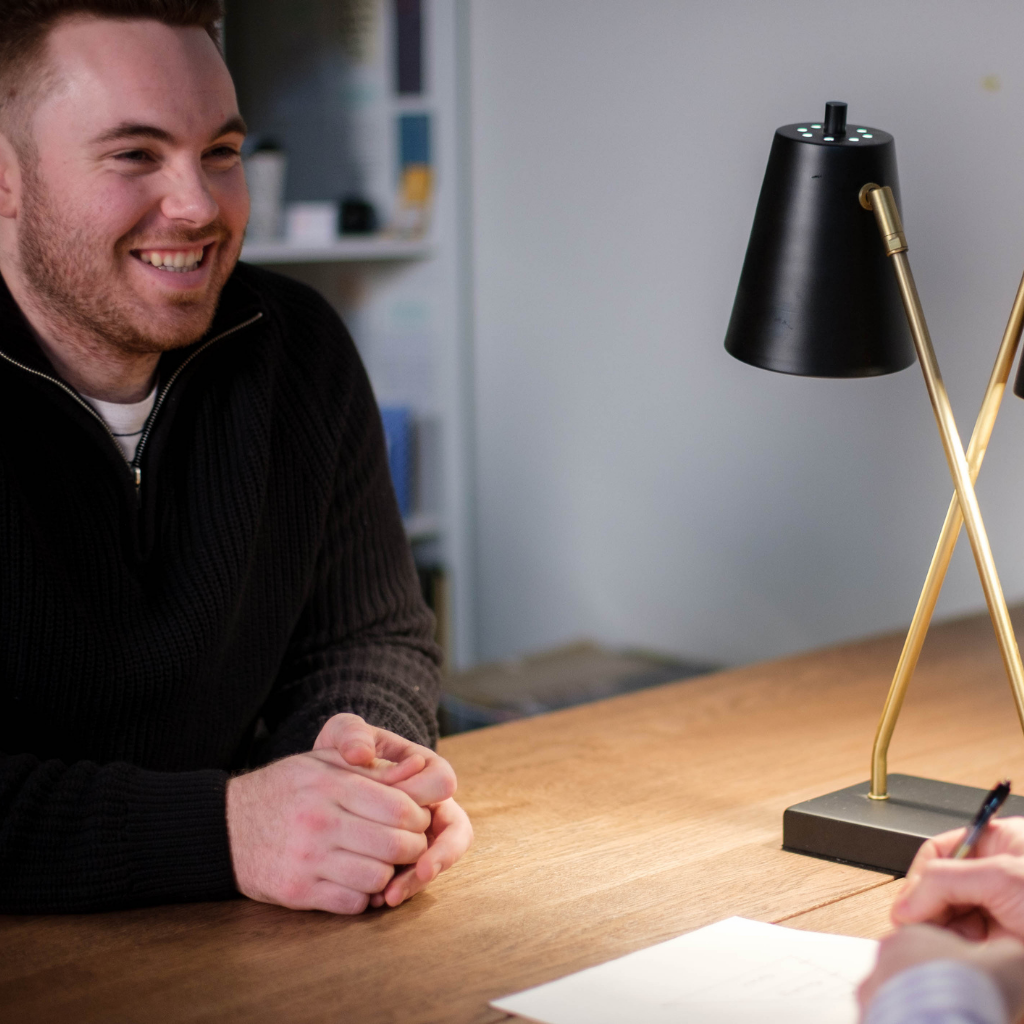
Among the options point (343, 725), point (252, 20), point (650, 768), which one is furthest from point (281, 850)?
point (252, 20)

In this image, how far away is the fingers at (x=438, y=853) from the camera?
3.18ft

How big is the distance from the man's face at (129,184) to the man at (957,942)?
2.78 feet

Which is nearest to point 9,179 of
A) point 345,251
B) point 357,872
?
point 357,872

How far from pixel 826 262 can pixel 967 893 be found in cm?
50

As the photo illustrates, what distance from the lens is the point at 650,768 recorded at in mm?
1296

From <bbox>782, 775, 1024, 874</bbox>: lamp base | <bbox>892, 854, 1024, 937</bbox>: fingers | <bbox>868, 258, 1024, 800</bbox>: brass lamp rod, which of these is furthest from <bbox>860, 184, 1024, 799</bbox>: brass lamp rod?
<bbox>892, 854, 1024, 937</bbox>: fingers

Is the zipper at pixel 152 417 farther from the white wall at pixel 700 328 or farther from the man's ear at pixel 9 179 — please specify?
the white wall at pixel 700 328

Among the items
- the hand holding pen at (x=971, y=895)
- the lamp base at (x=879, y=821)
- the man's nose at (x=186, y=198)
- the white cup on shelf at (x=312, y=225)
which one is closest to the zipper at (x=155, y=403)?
the man's nose at (x=186, y=198)

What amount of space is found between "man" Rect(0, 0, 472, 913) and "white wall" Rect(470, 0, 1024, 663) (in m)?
1.12

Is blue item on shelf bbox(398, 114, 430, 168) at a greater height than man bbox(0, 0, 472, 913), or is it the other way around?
blue item on shelf bbox(398, 114, 430, 168)

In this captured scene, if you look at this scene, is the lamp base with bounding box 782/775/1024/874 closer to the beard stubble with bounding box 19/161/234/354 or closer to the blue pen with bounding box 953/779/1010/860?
the blue pen with bounding box 953/779/1010/860

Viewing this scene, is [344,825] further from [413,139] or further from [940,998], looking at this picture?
[413,139]

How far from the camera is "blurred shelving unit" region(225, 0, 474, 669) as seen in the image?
9.18ft

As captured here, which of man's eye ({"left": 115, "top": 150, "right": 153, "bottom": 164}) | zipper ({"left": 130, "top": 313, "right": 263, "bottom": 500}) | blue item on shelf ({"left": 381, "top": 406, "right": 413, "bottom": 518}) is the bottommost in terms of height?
blue item on shelf ({"left": 381, "top": 406, "right": 413, "bottom": 518})
